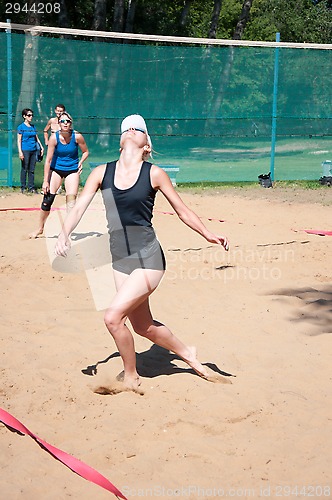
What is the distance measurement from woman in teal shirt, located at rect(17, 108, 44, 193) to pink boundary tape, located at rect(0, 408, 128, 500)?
10.1m

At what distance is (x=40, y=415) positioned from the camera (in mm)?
4812

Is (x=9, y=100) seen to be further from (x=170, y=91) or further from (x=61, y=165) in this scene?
(x=61, y=165)

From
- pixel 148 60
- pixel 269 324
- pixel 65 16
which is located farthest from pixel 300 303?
pixel 65 16

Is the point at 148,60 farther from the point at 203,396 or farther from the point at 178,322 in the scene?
the point at 203,396

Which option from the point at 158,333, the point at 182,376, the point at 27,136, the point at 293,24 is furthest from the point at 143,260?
the point at 293,24

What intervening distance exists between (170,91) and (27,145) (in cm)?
368

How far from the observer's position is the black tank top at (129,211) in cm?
486

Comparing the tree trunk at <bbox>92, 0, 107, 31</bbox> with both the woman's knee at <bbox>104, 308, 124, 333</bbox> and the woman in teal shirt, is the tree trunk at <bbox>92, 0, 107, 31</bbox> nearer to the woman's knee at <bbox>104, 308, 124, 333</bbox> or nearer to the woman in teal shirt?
the woman in teal shirt

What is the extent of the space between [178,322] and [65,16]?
22.9 metres

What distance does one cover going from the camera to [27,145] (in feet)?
46.5

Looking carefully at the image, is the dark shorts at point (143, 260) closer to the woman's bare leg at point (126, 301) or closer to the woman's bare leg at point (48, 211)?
the woman's bare leg at point (126, 301)

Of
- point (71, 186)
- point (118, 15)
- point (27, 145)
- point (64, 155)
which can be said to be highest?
Result: point (118, 15)

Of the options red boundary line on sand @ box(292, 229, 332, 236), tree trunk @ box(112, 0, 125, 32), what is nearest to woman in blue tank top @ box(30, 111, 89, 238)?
red boundary line on sand @ box(292, 229, 332, 236)

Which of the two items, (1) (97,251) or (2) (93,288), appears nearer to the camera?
(2) (93,288)
